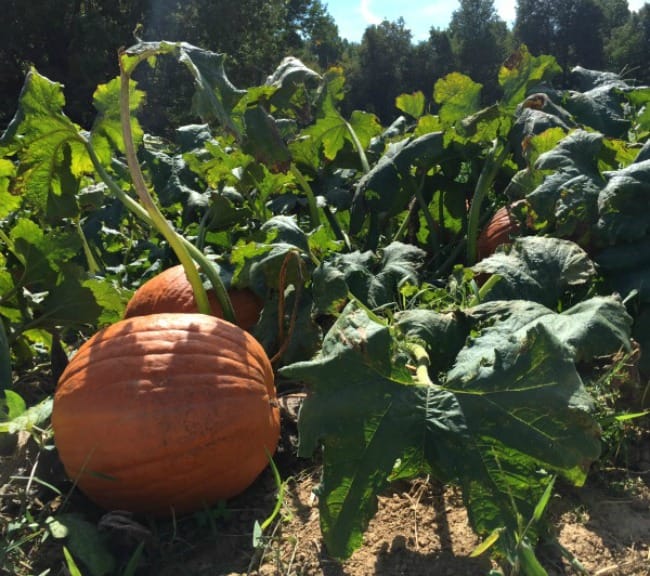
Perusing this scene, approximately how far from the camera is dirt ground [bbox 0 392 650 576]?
137cm

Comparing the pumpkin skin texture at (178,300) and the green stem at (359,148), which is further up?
the green stem at (359,148)

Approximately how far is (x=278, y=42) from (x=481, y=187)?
31.1 meters

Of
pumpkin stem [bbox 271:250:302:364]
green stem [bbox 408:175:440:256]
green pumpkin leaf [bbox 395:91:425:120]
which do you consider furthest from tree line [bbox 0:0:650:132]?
pumpkin stem [bbox 271:250:302:364]

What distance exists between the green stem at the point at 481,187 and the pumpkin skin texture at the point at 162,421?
1.16 meters

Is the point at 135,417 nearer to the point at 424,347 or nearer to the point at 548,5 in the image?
the point at 424,347

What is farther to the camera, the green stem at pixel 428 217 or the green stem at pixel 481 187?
the green stem at pixel 428 217

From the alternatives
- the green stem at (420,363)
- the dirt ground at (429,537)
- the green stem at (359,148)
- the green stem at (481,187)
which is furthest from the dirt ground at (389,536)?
the green stem at (359,148)

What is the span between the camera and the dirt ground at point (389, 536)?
4.49 ft

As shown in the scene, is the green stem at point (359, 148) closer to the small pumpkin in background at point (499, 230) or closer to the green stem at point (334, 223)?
the green stem at point (334, 223)

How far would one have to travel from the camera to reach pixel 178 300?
7.36 ft

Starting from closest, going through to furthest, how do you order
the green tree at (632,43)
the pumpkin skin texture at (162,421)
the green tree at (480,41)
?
the pumpkin skin texture at (162,421) → the green tree at (632,43) → the green tree at (480,41)

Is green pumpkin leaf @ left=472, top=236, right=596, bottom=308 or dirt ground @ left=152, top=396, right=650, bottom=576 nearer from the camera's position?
dirt ground @ left=152, top=396, right=650, bottom=576

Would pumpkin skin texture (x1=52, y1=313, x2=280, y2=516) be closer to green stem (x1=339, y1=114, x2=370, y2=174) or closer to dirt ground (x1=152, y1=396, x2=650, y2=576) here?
dirt ground (x1=152, y1=396, x2=650, y2=576)

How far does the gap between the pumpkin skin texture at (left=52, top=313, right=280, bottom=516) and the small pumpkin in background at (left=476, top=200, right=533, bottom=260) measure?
1.16 meters
